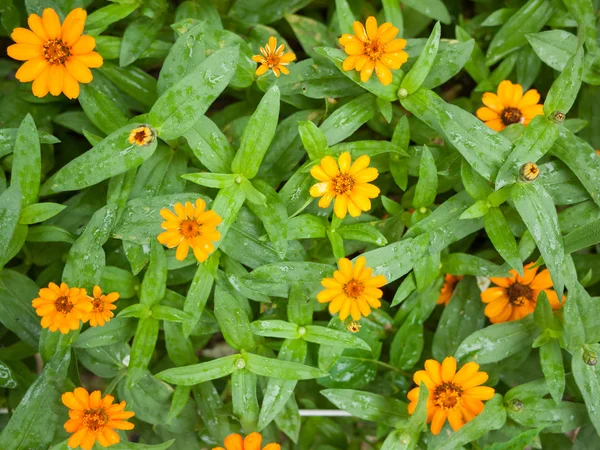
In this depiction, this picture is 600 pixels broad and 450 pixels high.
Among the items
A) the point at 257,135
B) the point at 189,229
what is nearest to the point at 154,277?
the point at 189,229

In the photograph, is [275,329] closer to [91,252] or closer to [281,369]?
[281,369]

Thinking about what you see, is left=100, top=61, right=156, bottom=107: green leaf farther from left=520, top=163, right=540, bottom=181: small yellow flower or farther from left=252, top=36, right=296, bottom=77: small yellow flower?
left=520, top=163, right=540, bottom=181: small yellow flower

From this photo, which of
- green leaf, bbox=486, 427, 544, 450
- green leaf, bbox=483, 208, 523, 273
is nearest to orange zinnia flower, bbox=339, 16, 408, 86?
green leaf, bbox=483, 208, 523, 273

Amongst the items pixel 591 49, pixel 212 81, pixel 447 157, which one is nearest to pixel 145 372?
pixel 212 81

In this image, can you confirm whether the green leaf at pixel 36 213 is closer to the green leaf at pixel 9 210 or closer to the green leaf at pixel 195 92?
the green leaf at pixel 9 210

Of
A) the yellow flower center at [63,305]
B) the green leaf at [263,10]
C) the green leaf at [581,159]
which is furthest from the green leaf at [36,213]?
the green leaf at [581,159]

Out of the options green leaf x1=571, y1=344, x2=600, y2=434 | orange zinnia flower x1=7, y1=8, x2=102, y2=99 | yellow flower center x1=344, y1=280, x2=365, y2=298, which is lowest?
green leaf x1=571, y1=344, x2=600, y2=434
